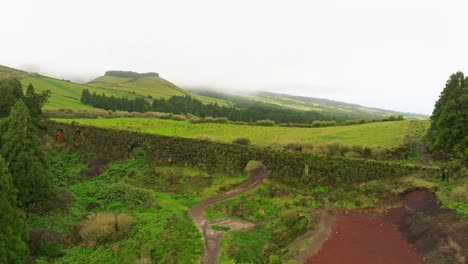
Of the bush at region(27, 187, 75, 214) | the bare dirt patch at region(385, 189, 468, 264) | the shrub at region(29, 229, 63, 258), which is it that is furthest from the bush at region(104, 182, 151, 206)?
the bare dirt patch at region(385, 189, 468, 264)

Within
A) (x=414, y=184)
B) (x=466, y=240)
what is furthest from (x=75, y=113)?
(x=466, y=240)

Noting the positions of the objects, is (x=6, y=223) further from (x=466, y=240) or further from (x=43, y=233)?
(x=466, y=240)

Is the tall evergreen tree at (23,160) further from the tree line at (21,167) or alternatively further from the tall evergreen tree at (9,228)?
the tall evergreen tree at (9,228)

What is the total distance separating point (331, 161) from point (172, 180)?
16.7 m

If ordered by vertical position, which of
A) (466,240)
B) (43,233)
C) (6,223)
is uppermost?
(466,240)

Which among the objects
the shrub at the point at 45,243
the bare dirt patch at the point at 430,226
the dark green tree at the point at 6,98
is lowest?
the shrub at the point at 45,243

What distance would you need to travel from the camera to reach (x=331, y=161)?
116ft

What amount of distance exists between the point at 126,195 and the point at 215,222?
953 centimetres

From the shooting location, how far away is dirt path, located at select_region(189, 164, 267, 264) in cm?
2520

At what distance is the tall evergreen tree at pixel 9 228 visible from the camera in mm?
22172

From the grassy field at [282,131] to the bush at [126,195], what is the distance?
57.2 feet

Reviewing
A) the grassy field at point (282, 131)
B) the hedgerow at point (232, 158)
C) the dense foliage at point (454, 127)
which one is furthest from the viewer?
the grassy field at point (282, 131)

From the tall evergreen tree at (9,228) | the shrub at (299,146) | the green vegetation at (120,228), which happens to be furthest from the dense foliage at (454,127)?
the tall evergreen tree at (9,228)

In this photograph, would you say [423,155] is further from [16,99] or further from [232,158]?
[16,99]
